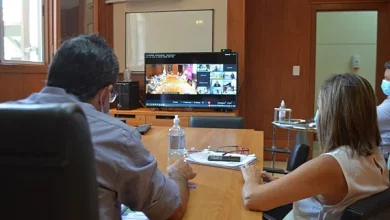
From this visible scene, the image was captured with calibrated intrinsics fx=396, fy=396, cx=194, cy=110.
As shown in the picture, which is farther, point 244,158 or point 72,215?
point 244,158

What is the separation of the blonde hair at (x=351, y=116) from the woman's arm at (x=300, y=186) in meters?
0.13

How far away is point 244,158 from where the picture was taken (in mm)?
1769

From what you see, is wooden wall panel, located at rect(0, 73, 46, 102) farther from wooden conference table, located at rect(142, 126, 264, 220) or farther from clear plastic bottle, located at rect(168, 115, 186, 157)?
clear plastic bottle, located at rect(168, 115, 186, 157)

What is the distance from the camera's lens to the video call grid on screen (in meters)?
4.60

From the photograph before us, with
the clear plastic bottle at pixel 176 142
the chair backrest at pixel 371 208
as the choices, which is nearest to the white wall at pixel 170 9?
the clear plastic bottle at pixel 176 142

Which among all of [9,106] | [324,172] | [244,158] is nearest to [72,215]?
[9,106]

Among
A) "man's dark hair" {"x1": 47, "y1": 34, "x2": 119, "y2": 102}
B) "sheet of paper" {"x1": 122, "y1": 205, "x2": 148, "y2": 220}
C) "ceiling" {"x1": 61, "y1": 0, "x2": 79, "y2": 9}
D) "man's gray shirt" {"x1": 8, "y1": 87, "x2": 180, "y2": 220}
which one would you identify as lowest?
"sheet of paper" {"x1": 122, "y1": 205, "x2": 148, "y2": 220}

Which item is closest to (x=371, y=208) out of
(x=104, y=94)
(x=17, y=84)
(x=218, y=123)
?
(x=104, y=94)

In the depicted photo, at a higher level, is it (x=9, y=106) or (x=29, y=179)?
(x=9, y=106)

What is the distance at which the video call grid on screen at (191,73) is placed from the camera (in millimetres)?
4598

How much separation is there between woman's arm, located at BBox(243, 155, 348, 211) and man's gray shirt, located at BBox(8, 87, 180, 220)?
36 centimetres

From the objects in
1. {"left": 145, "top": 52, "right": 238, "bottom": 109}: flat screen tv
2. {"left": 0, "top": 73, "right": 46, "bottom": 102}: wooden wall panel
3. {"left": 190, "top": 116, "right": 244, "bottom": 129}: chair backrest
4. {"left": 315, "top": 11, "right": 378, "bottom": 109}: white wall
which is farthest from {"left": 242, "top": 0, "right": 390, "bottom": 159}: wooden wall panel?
{"left": 0, "top": 73, "right": 46, "bottom": 102}: wooden wall panel

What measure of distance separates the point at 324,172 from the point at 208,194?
382mm

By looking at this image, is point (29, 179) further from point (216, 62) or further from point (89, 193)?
point (216, 62)
